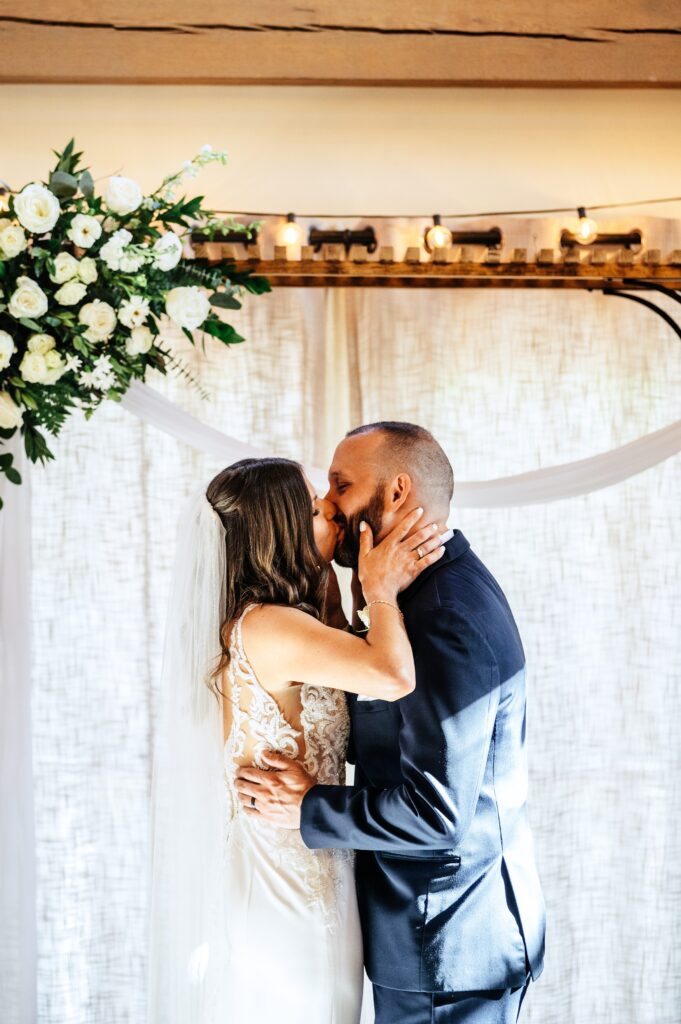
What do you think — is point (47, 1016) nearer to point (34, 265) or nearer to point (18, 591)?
point (18, 591)

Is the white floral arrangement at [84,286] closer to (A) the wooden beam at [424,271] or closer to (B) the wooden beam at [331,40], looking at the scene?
(A) the wooden beam at [424,271]

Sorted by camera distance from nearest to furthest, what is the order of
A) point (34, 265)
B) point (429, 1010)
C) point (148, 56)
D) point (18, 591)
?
1. point (429, 1010)
2. point (34, 265)
3. point (18, 591)
4. point (148, 56)

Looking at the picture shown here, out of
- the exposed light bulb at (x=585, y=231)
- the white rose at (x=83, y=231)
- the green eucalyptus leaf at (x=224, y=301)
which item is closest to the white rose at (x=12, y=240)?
the white rose at (x=83, y=231)

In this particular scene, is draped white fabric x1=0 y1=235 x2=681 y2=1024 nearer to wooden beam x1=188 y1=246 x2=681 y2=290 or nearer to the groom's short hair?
wooden beam x1=188 y1=246 x2=681 y2=290

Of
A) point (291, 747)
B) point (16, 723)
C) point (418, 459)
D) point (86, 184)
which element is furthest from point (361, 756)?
point (86, 184)

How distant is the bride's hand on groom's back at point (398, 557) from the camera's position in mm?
2094

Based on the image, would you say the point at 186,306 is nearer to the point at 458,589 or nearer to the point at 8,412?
Result: the point at 8,412

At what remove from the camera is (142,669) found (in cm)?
306

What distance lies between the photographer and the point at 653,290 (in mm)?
2949

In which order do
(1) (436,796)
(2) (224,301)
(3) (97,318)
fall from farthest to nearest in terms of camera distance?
1. (2) (224,301)
2. (3) (97,318)
3. (1) (436,796)

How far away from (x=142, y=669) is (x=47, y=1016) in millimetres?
1129

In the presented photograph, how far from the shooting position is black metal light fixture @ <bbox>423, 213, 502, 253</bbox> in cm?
274

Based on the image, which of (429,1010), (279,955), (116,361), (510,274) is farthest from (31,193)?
(429,1010)

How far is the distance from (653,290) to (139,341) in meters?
1.62
